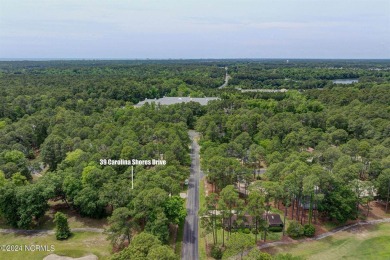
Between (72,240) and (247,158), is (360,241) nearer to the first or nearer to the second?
(247,158)

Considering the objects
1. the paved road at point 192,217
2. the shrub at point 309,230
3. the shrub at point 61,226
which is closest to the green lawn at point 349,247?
the shrub at point 309,230

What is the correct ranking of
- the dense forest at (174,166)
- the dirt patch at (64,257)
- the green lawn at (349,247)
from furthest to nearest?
the dense forest at (174,166)
the green lawn at (349,247)
the dirt patch at (64,257)

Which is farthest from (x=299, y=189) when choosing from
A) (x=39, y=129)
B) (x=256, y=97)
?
(x=256, y=97)

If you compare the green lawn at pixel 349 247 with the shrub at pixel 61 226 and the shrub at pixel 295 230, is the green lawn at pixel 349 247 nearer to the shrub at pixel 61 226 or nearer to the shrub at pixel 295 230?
the shrub at pixel 295 230

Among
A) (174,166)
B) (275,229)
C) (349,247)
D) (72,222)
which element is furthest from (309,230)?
(72,222)

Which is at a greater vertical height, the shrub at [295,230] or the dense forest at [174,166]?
the dense forest at [174,166]

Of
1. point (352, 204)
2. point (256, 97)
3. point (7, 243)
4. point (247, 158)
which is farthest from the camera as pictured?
point (256, 97)
